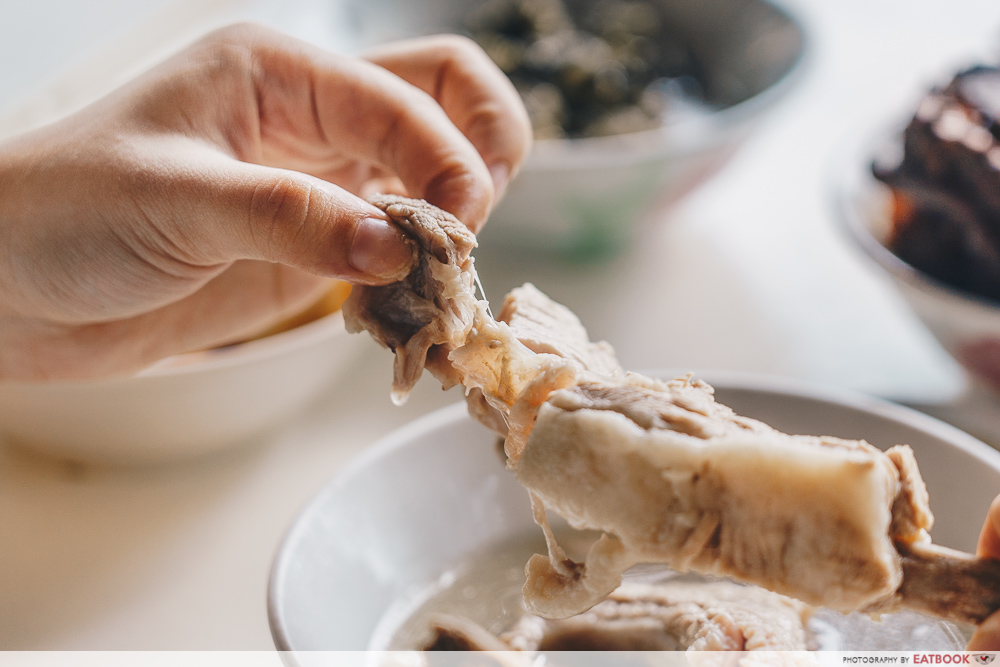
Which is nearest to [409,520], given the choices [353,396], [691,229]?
[353,396]

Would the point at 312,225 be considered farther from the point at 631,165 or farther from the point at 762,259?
the point at 762,259

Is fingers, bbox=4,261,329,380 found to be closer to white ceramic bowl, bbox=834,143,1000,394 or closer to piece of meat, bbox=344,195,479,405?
piece of meat, bbox=344,195,479,405

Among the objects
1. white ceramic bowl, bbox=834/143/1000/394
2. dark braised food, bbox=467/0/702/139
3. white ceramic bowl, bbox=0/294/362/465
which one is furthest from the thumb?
dark braised food, bbox=467/0/702/139

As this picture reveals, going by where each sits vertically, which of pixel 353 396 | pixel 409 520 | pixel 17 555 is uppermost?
pixel 409 520

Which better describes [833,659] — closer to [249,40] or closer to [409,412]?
[409,412]

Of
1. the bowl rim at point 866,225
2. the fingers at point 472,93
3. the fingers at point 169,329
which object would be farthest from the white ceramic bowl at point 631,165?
the fingers at point 169,329

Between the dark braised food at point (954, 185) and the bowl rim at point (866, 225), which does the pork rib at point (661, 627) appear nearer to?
the bowl rim at point (866, 225)
